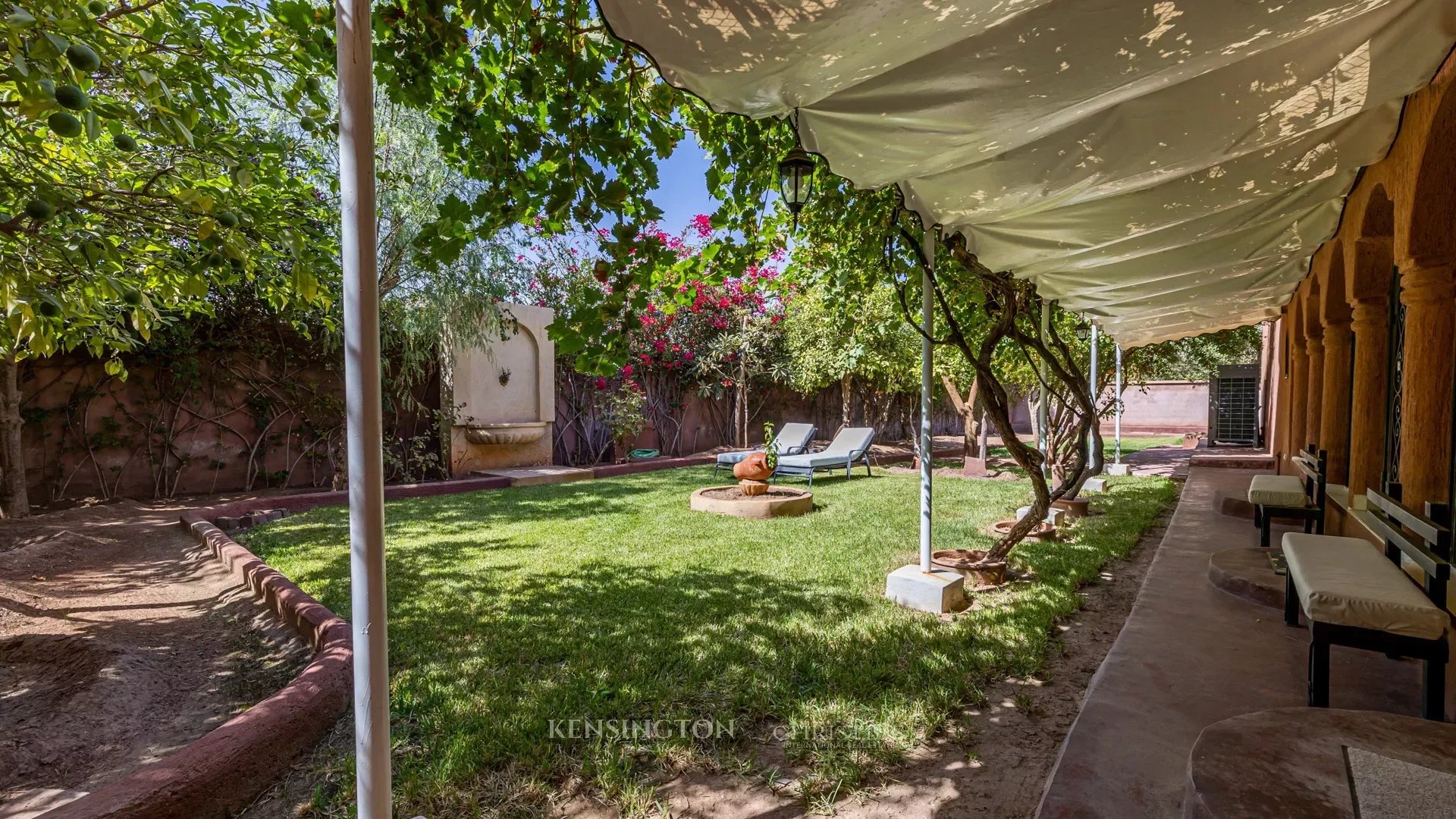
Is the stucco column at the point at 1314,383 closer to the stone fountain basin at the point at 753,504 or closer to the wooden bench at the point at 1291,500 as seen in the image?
the wooden bench at the point at 1291,500

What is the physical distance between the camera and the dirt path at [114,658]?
2.62 m

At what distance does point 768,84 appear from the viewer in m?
1.95

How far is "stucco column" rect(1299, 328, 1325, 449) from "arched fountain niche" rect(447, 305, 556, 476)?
9431 millimetres

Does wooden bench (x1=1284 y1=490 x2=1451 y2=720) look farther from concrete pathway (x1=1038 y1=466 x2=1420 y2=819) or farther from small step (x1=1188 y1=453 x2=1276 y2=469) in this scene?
small step (x1=1188 y1=453 x2=1276 y2=469)

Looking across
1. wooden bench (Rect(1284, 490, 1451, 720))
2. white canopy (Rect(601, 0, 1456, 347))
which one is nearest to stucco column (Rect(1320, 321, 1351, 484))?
white canopy (Rect(601, 0, 1456, 347))

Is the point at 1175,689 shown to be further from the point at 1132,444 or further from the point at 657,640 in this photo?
the point at 1132,444

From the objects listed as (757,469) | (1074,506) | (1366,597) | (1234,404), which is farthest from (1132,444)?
(1366,597)

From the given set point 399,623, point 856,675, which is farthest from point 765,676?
point 399,623

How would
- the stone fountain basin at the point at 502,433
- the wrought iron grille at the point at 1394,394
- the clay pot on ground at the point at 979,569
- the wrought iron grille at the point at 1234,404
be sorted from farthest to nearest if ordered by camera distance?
the wrought iron grille at the point at 1234,404
the stone fountain basin at the point at 502,433
the clay pot on ground at the point at 979,569
the wrought iron grille at the point at 1394,394

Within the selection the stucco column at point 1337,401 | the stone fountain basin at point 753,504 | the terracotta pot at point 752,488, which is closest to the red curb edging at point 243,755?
the stone fountain basin at point 753,504

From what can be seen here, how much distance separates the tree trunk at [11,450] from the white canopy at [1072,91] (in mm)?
8692

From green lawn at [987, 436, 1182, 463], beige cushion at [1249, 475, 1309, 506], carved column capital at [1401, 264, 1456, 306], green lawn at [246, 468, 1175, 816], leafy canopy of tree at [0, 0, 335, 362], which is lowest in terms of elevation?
green lawn at [987, 436, 1182, 463]

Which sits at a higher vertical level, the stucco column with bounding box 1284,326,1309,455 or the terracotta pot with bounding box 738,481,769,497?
the stucco column with bounding box 1284,326,1309,455

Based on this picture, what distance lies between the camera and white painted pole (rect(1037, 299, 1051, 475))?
6699mm
